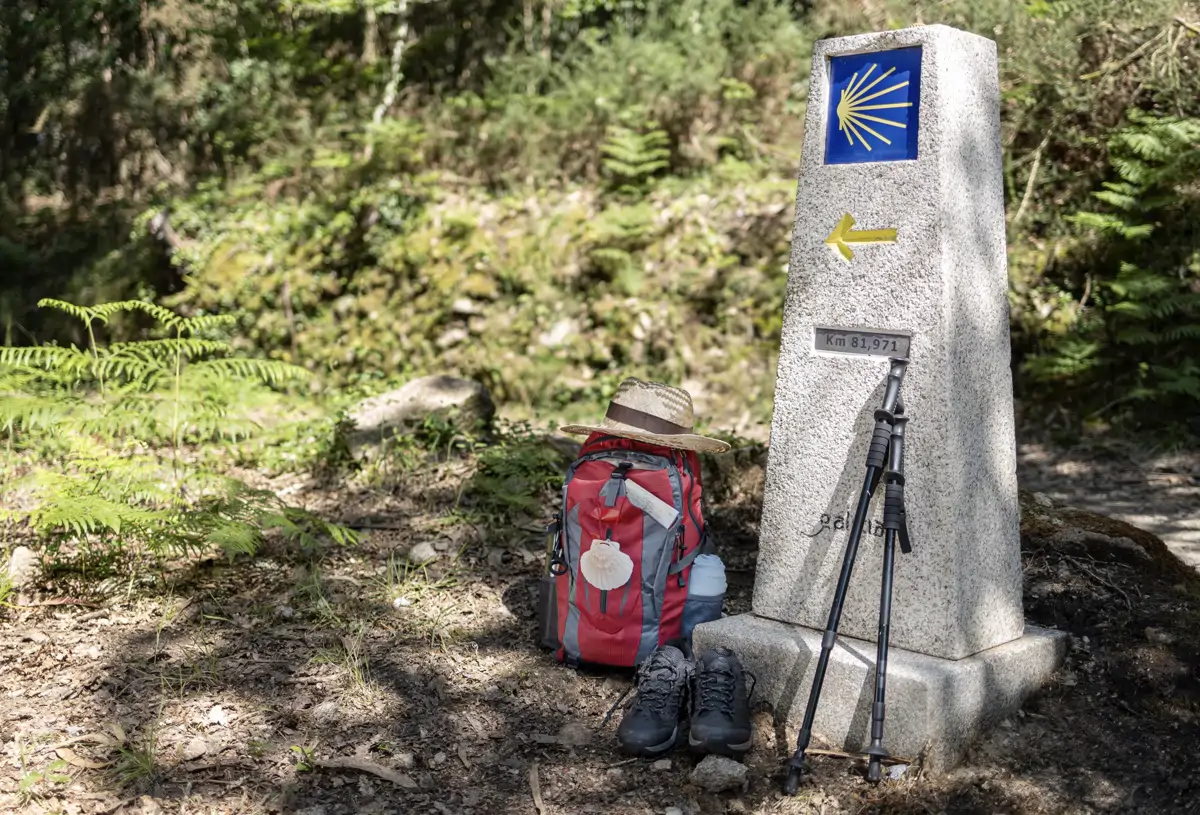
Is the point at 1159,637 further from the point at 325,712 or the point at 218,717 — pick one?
the point at 218,717

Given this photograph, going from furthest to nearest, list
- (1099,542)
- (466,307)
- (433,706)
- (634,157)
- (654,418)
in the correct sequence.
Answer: (634,157) → (466,307) → (1099,542) → (654,418) → (433,706)

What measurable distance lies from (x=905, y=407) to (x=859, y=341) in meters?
0.29

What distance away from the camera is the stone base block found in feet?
10.8

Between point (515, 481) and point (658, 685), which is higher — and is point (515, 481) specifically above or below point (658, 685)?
above

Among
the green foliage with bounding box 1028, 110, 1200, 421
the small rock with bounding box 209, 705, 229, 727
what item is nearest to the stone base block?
the small rock with bounding box 209, 705, 229, 727

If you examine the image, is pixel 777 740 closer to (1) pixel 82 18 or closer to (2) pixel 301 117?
(2) pixel 301 117

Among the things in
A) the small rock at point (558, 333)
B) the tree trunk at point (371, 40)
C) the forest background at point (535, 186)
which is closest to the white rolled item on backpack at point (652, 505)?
the forest background at point (535, 186)

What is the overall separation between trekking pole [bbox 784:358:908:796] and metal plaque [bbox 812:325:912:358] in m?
0.07

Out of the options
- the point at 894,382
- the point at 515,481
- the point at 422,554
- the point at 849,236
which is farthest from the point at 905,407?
the point at 515,481

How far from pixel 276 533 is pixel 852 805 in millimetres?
3331

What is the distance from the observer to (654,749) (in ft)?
11.6

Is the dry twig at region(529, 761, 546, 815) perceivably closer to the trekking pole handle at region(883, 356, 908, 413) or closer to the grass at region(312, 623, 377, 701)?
the grass at region(312, 623, 377, 701)

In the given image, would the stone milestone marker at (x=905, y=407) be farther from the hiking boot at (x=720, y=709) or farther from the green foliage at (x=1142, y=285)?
the green foliage at (x=1142, y=285)

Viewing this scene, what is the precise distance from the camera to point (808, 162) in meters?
3.72
